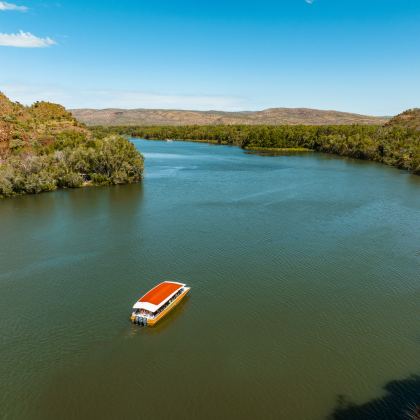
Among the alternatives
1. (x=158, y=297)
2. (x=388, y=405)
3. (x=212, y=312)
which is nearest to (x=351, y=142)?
(x=212, y=312)

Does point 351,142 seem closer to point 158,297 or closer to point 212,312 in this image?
point 212,312

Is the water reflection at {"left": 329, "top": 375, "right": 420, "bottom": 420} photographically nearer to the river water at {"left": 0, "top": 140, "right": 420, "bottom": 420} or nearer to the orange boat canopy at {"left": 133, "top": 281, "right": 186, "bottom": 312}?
the river water at {"left": 0, "top": 140, "right": 420, "bottom": 420}

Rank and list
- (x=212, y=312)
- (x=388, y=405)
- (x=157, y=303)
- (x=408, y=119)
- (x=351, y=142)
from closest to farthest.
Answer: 1. (x=388, y=405)
2. (x=157, y=303)
3. (x=212, y=312)
4. (x=351, y=142)
5. (x=408, y=119)

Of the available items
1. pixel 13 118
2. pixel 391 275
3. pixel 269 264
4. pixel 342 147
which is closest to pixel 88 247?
pixel 269 264

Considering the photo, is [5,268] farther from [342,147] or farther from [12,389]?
[342,147]

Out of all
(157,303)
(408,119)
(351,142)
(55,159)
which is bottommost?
(157,303)

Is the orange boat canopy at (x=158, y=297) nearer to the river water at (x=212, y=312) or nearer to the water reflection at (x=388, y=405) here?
the river water at (x=212, y=312)

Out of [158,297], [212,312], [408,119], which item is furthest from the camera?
[408,119]
